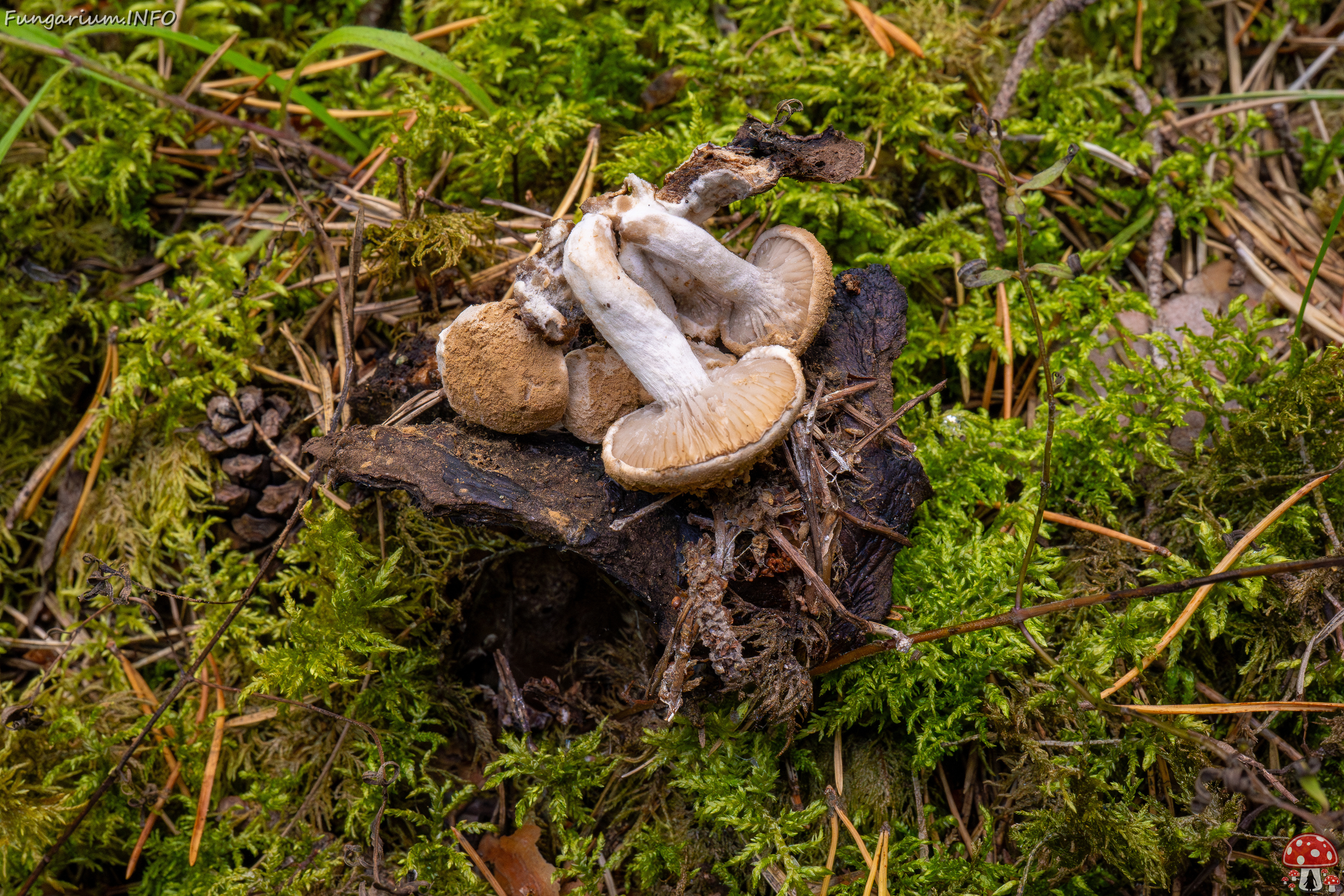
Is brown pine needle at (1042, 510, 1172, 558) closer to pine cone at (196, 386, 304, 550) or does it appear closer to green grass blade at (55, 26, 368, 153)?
pine cone at (196, 386, 304, 550)

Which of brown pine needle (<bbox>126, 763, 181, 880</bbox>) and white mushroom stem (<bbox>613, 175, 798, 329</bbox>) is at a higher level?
white mushroom stem (<bbox>613, 175, 798, 329</bbox>)

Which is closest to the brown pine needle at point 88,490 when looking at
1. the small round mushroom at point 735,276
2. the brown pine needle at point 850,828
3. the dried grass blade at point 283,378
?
the dried grass blade at point 283,378

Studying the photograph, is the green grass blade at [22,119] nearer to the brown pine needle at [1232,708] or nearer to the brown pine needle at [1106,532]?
the brown pine needle at [1106,532]

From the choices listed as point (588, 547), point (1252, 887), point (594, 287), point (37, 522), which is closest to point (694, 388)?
point (594, 287)

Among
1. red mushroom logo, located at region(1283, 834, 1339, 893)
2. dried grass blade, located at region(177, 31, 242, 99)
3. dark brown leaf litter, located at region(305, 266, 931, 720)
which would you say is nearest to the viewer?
red mushroom logo, located at region(1283, 834, 1339, 893)

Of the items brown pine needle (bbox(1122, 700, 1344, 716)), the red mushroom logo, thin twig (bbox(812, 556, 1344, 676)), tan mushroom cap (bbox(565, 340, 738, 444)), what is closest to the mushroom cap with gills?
the red mushroom logo

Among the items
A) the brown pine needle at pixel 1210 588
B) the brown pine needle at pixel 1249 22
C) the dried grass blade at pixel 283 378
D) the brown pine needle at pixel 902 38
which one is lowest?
the brown pine needle at pixel 1210 588
